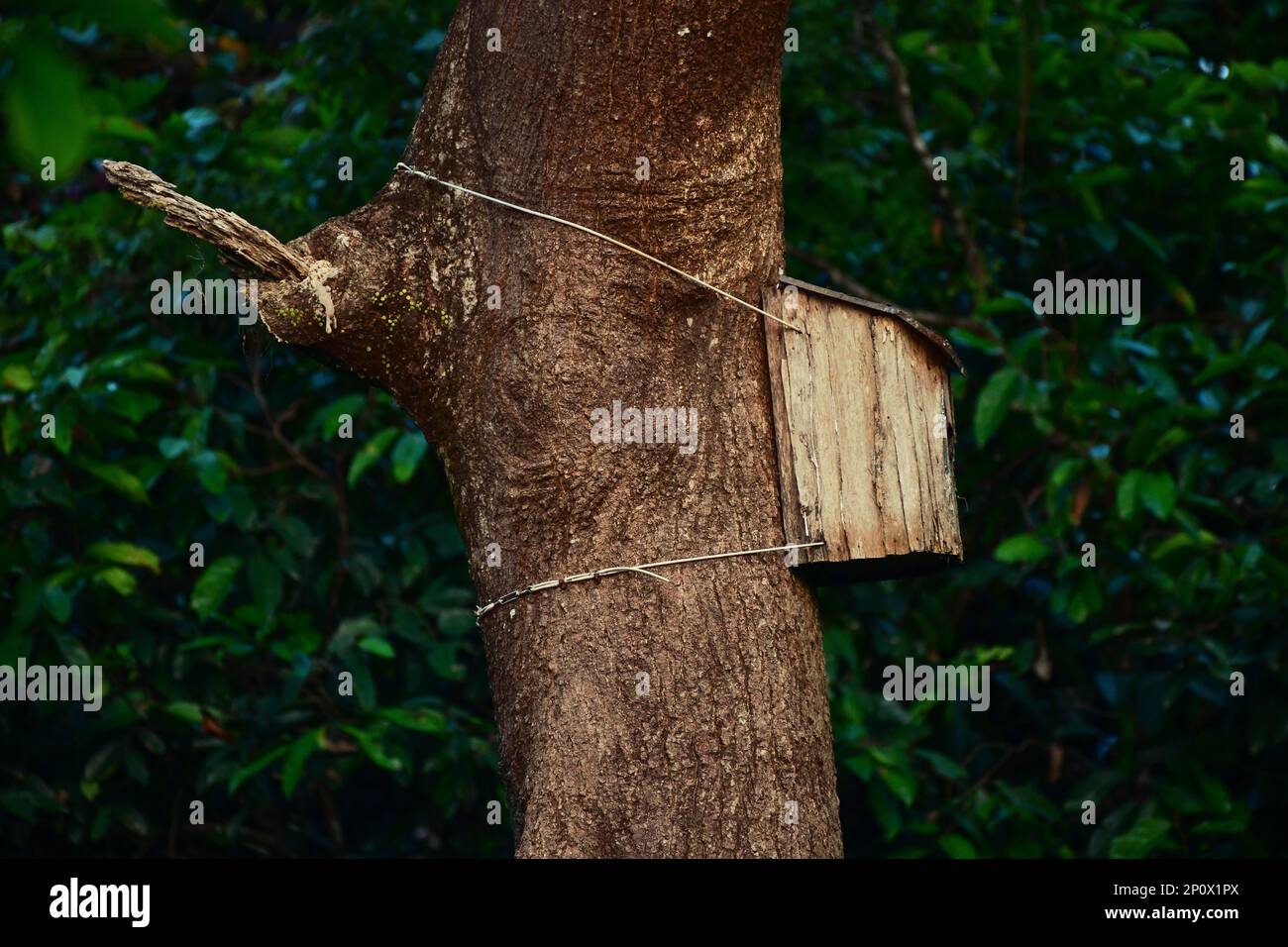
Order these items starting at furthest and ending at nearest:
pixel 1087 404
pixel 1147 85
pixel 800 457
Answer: pixel 1147 85 → pixel 1087 404 → pixel 800 457

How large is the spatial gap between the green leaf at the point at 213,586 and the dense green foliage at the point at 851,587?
14mm

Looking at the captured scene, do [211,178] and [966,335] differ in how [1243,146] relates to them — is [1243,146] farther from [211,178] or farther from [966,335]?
[211,178]

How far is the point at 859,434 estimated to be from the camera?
2213 millimetres

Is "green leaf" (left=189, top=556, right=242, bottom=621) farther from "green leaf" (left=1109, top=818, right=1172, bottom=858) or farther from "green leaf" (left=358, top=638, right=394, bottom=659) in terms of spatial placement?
"green leaf" (left=1109, top=818, right=1172, bottom=858)

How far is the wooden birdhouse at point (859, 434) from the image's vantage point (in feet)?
7.04

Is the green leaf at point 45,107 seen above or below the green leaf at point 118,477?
below

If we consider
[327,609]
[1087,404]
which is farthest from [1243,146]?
[327,609]

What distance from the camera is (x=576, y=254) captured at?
6.88ft

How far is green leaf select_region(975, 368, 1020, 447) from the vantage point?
381 centimetres

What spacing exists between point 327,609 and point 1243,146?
3.01 meters

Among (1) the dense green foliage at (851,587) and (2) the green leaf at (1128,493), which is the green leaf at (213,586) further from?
(2) the green leaf at (1128,493)

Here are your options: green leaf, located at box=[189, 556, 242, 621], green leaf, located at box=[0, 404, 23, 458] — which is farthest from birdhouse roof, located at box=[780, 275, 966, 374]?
green leaf, located at box=[0, 404, 23, 458]

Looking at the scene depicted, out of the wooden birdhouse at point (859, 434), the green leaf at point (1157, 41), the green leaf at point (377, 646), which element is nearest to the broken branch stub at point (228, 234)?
the wooden birdhouse at point (859, 434)

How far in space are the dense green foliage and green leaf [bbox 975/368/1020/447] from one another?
53mm
